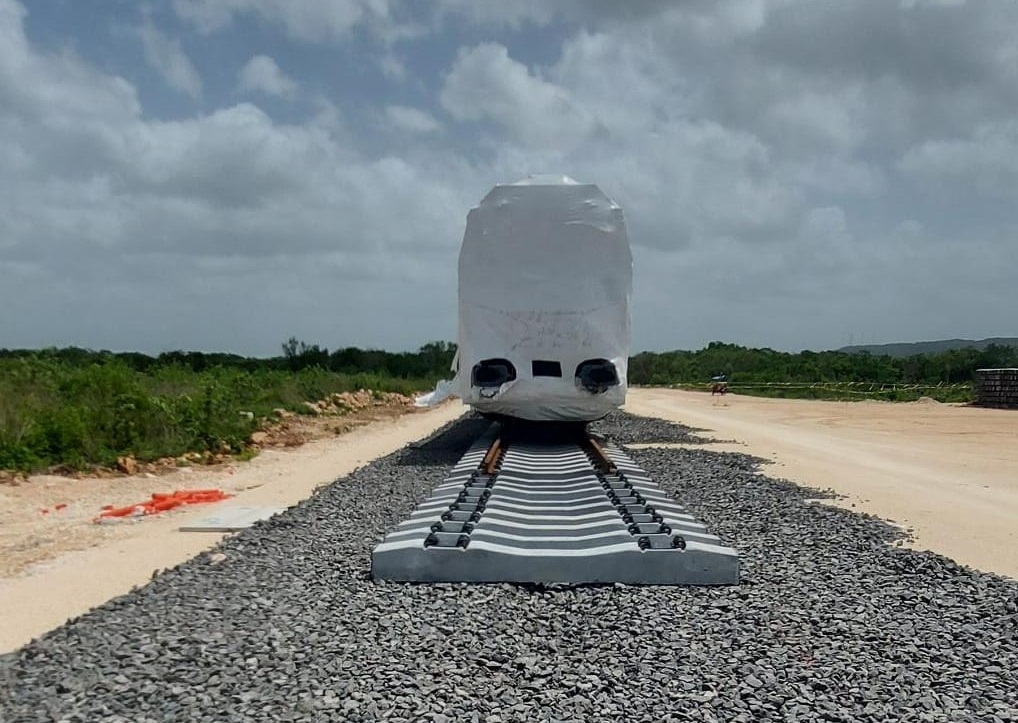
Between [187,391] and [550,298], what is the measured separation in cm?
1374

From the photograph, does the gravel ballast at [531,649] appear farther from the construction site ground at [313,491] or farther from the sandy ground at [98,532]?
the construction site ground at [313,491]

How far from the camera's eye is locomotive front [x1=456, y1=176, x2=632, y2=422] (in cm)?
1190

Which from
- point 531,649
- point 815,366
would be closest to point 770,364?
point 815,366

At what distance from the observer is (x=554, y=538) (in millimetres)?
6031

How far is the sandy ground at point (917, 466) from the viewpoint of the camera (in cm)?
858

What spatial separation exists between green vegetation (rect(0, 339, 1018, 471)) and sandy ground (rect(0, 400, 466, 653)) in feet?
3.55

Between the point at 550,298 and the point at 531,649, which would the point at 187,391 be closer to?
the point at 550,298

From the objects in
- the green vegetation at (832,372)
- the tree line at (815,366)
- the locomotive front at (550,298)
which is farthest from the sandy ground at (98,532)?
the tree line at (815,366)

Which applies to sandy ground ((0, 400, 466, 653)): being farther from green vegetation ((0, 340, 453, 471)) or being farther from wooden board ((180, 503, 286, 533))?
green vegetation ((0, 340, 453, 471))

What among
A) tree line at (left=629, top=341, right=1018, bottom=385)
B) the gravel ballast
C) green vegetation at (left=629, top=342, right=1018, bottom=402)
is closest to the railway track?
the gravel ballast

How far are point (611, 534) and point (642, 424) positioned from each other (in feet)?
54.4

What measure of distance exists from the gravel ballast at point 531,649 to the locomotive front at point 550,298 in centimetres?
567

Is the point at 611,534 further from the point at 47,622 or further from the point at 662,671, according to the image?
the point at 47,622

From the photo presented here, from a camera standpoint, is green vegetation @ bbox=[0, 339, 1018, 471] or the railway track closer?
the railway track
